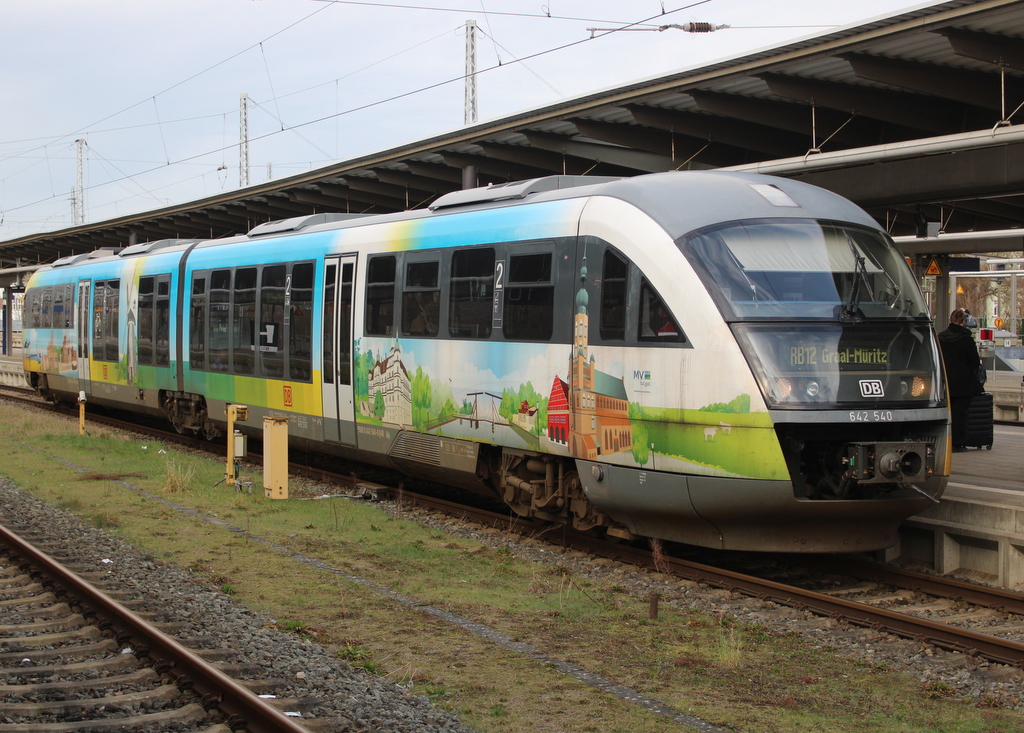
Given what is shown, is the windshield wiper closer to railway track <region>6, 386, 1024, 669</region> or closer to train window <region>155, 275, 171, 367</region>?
railway track <region>6, 386, 1024, 669</region>

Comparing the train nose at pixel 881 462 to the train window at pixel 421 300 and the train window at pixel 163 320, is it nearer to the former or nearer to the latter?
the train window at pixel 421 300

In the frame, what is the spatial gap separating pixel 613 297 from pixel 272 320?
278 inches

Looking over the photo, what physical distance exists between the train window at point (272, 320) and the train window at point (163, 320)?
3.89m

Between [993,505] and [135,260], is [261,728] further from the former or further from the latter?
[135,260]

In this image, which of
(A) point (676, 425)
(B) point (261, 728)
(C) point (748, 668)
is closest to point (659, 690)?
(C) point (748, 668)

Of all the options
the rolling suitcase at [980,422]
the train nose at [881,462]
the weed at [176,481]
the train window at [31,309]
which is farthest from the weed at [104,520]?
the train window at [31,309]

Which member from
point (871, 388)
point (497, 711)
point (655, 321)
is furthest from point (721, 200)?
point (497, 711)

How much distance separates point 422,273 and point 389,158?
10371 mm

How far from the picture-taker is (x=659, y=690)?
19.8 ft

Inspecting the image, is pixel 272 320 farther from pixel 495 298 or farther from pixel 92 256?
pixel 92 256

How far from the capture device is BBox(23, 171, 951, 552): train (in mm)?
8070

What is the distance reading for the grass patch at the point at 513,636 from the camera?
5.70 m

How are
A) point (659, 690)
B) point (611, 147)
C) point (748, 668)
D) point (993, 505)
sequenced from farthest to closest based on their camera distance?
point (611, 147) < point (993, 505) < point (748, 668) < point (659, 690)

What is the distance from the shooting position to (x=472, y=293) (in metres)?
10.9
